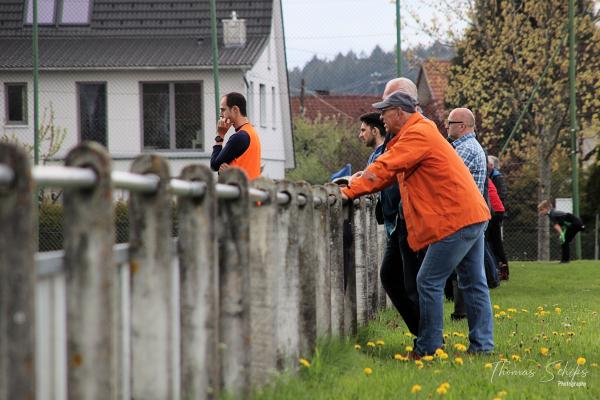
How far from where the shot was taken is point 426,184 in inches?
313

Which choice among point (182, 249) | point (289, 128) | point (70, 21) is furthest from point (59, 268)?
point (289, 128)

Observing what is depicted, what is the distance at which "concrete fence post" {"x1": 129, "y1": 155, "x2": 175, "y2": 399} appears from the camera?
165 inches

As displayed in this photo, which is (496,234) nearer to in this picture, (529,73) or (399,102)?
(399,102)

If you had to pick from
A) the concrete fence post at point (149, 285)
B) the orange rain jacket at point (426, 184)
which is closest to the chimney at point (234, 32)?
the orange rain jacket at point (426, 184)

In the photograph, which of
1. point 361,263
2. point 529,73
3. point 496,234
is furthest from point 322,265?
point 529,73

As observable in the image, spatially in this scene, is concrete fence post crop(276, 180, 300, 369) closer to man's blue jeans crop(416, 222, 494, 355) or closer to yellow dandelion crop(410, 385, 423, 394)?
yellow dandelion crop(410, 385, 423, 394)

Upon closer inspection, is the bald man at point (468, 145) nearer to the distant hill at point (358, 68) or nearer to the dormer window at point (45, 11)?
the distant hill at point (358, 68)

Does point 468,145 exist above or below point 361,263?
above

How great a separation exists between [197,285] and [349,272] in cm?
457

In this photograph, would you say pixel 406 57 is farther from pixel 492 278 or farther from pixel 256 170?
pixel 256 170

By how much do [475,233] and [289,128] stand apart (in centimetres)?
3466

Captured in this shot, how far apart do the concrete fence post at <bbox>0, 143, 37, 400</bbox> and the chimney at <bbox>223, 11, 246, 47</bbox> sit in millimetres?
32826

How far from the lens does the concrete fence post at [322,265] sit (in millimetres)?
7637

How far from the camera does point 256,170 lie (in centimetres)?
1017
